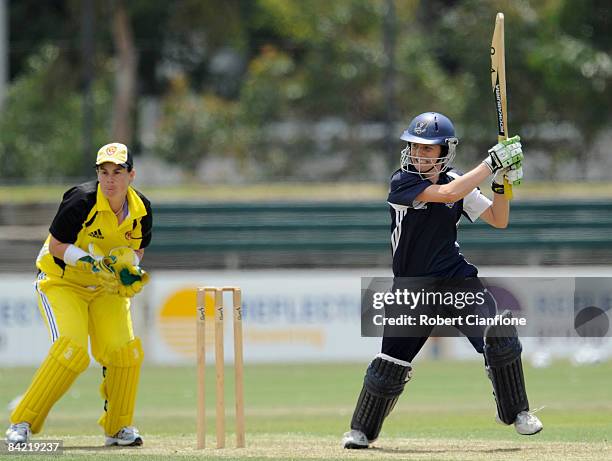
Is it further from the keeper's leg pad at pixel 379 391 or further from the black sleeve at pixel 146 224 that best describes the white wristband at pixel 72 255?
the keeper's leg pad at pixel 379 391

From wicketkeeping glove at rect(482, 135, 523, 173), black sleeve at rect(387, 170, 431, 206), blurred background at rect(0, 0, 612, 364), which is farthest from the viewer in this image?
blurred background at rect(0, 0, 612, 364)

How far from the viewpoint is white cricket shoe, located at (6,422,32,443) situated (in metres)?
7.60

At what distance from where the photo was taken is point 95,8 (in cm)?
2073

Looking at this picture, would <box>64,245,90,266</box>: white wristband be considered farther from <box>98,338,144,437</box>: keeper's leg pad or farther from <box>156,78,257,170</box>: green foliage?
<box>156,78,257,170</box>: green foliage

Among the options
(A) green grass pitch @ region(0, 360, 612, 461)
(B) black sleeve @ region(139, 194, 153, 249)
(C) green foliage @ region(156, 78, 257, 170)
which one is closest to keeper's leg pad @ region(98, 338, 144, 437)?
(A) green grass pitch @ region(0, 360, 612, 461)

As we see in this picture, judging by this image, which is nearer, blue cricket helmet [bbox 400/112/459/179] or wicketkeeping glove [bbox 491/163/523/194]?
wicketkeeping glove [bbox 491/163/523/194]

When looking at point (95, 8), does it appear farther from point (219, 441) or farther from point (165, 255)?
point (219, 441)

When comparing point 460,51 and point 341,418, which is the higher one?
point 460,51

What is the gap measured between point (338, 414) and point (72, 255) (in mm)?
3961

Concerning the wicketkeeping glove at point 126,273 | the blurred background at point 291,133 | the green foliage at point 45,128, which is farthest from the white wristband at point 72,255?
the green foliage at point 45,128

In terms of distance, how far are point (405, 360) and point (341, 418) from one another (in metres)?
3.36

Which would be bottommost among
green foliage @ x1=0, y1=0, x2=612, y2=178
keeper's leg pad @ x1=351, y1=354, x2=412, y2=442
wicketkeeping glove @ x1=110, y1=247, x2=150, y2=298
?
keeper's leg pad @ x1=351, y1=354, x2=412, y2=442

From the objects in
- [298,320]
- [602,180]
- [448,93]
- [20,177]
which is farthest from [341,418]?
[448,93]

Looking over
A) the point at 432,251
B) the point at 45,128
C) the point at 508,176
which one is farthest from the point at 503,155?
the point at 45,128
